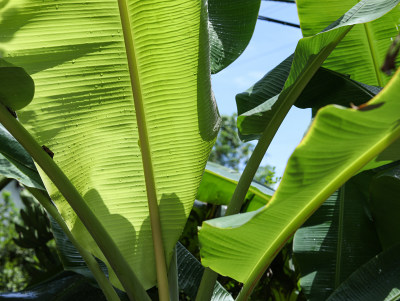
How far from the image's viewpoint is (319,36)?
1.10 metres

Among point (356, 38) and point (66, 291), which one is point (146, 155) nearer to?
point (66, 291)

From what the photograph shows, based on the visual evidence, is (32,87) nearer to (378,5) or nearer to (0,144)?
(0,144)

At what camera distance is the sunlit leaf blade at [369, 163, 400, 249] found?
1.36 m

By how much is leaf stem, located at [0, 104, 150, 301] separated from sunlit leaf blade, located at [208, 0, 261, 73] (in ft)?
2.25

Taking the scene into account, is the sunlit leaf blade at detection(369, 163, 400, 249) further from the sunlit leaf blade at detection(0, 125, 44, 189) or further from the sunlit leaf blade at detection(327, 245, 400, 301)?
the sunlit leaf blade at detection(0, 125, 44, 189)

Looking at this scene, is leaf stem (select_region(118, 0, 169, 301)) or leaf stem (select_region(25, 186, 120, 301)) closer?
leaf stem (select_region(118, 0, 169, 301))

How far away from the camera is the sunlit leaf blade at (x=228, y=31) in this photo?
1492mm

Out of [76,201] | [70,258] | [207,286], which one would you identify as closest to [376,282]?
[207,286]

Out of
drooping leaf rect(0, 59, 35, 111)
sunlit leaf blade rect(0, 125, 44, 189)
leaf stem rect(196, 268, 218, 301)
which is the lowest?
leaf stem rect(196, 268, 218, 301)

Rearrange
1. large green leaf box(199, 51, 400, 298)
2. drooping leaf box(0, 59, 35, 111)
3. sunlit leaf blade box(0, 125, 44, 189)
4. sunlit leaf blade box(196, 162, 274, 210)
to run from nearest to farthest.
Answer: large green leaf box(199, 51, 400, 298) → drooping leaf box(0, 59, 35, 111) → sunlit leaf blade box(0, 125, 44, 189) → sunlit leaf blade box(196, 162, 274, 210)

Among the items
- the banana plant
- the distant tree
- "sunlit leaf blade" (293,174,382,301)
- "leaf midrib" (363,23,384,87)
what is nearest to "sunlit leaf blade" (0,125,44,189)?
the banana plant

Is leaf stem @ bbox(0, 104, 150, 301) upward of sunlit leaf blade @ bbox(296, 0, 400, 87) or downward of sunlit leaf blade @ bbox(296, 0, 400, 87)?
downward

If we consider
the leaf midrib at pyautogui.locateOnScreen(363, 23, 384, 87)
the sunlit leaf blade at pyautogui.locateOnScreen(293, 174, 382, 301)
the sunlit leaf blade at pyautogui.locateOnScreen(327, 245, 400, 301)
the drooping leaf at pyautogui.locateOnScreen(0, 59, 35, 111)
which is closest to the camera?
the drooping leaf at pyautogui.locateOnScreen(0, 59, 35, 111)

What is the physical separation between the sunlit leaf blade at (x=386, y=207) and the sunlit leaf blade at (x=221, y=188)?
0.40 metres
